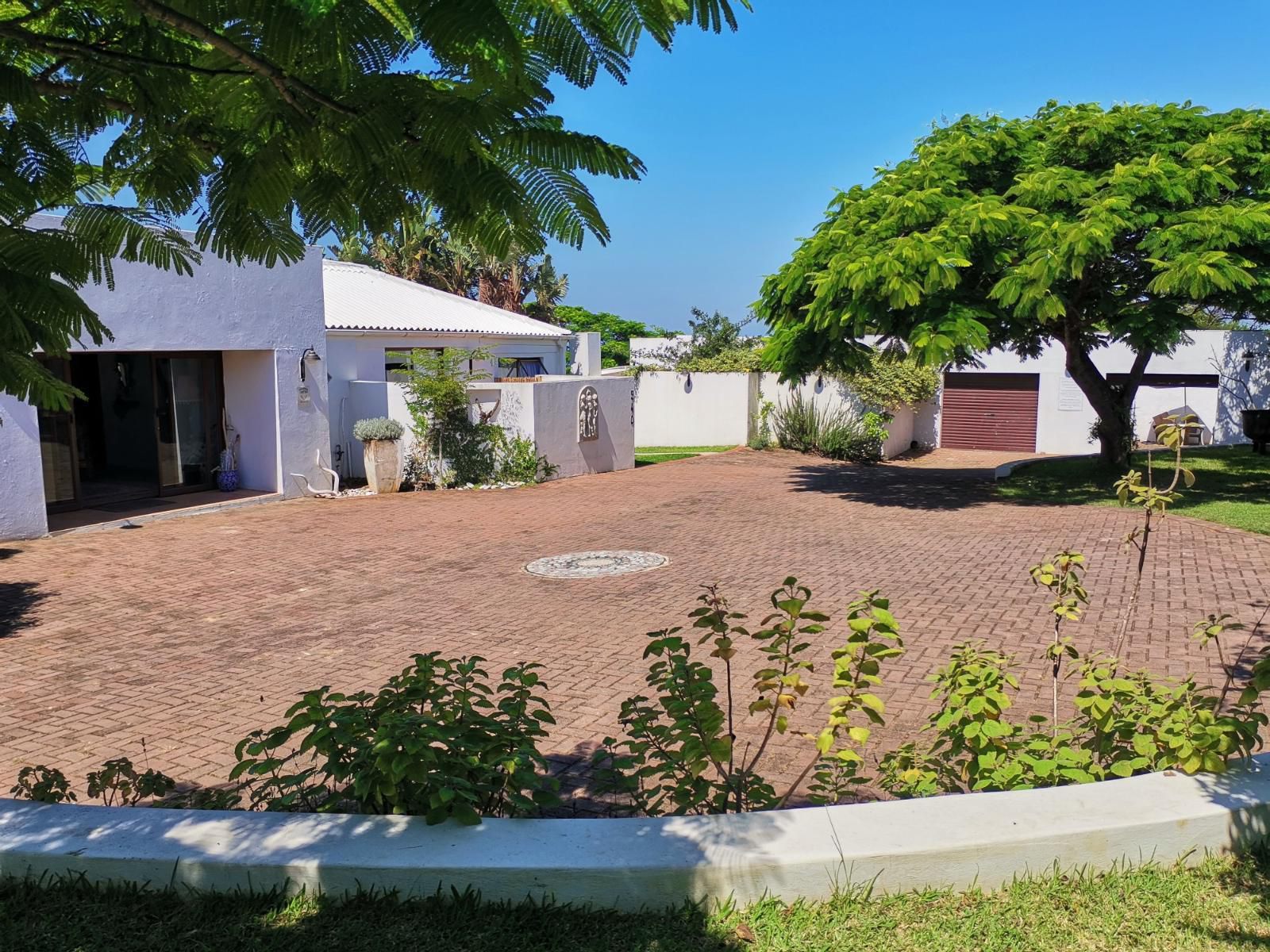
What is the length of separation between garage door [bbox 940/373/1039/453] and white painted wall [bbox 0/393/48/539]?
22833 mm

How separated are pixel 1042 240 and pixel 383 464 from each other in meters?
11.6

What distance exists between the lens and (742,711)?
19.3 feet

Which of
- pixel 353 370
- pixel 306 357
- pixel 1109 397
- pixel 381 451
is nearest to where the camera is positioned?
pixel 306 357

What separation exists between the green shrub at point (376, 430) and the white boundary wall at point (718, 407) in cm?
1153

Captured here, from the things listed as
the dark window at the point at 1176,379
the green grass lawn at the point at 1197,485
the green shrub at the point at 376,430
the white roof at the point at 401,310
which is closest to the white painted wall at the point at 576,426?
the green shrub at the point at 376,430

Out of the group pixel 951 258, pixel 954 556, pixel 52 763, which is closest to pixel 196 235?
pixel 52 763

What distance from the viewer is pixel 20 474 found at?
12.1 metres

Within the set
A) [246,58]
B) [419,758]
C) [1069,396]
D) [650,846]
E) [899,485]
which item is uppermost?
[246,58]

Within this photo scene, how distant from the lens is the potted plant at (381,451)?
662 inches

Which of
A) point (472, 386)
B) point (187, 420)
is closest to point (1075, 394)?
point (472, 386)

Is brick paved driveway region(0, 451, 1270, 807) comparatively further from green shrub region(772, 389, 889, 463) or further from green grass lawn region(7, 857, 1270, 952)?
green shrub region(772, 389, 889, 463)

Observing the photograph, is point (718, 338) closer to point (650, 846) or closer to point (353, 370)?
point (353, 370)

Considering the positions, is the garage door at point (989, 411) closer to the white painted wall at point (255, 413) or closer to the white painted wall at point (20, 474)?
the white painted wall at point (255, 413)

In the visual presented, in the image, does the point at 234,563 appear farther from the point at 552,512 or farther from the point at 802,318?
the point at 802,318
